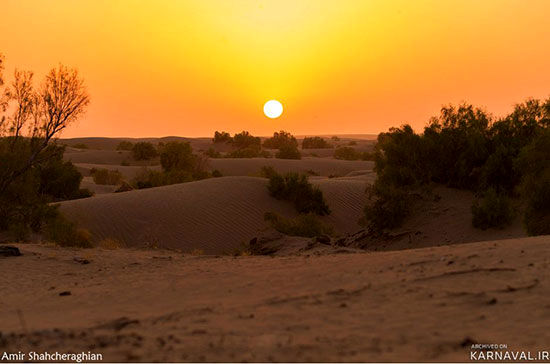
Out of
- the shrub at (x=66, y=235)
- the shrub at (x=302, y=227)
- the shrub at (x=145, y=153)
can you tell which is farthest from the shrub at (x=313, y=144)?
the shrub at (x=66, y=235)

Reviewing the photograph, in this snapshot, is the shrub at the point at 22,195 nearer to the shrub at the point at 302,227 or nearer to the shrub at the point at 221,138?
the shrub at the point at 302,227

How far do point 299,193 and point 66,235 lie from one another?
12033mm

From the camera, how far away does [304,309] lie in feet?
23.8

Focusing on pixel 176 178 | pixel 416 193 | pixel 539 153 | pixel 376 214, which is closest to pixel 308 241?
pixel 376 214

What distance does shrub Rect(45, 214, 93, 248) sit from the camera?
1872cm

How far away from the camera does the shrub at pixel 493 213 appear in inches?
758

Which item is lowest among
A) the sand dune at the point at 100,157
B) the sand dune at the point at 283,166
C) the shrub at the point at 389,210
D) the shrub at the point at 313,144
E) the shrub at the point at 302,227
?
the shrub at the point at 302,227

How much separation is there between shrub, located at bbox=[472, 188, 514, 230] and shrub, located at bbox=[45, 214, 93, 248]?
13.3 meters

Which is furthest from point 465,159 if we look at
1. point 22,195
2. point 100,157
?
point 100,157

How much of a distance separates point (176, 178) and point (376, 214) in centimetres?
1795

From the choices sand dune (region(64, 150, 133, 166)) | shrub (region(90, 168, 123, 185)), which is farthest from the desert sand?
sand dune (region(64, 150, 133, 166))

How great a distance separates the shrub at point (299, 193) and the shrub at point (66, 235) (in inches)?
416

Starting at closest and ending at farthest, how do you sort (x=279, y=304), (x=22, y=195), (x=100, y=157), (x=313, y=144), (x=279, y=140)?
(x=279, y=304)
(x=22, y=195)
(x=100, y=157)
(x=279, y=140)
(x=313, y=144)

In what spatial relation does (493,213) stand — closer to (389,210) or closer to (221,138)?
(389,210)
